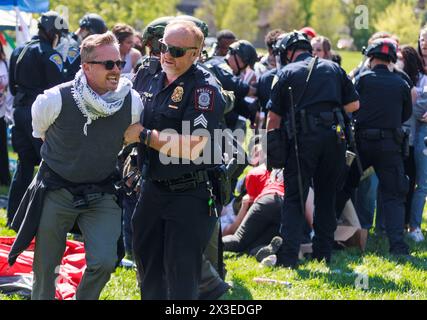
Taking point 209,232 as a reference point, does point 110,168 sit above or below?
above

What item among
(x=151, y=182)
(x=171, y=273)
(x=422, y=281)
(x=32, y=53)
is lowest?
(x=422, y=281)

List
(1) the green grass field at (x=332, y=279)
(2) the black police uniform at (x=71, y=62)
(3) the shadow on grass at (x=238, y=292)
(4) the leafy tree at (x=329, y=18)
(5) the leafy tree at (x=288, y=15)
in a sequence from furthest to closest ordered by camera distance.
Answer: (5) the leafy tree at (x=288, y=15) < (4) the leafy tree at (x=329, y=18) < (2) the black police uniform at (x=71, y=62) < (1) the green grass field at (x=332, y=279) < (3) the shadow on grass at (x=238, y=292)

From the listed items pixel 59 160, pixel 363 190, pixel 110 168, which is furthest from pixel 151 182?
pixel 363 190

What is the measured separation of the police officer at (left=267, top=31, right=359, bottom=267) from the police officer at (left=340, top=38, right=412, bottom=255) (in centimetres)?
71

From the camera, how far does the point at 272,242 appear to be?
22.9 ft

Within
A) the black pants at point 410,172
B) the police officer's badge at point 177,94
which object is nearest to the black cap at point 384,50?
the black pants at point 410,172

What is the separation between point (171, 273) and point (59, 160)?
912 mm

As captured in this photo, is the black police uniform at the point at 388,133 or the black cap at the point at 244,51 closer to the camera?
the black police uniform at the point at 388,133

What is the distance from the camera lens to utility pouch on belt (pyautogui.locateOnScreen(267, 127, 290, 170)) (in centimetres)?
675

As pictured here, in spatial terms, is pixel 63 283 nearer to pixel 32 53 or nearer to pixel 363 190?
pixel 32 53

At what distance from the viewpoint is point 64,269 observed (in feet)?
19.9

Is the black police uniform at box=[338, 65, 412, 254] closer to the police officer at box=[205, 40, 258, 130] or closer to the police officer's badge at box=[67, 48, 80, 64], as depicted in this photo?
the police officer at box=[205, 40, 258, 130]

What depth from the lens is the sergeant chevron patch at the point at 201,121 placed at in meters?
4.52

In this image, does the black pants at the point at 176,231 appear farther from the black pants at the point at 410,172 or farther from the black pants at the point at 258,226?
the black pants at the point at 410,172
